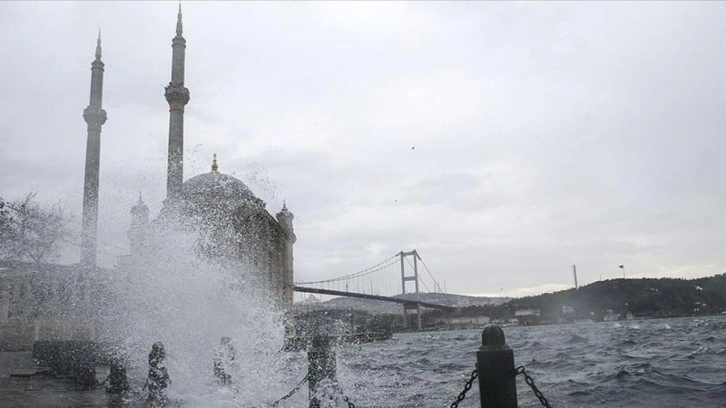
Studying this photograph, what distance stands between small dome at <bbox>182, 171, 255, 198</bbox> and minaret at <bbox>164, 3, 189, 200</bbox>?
0.69m

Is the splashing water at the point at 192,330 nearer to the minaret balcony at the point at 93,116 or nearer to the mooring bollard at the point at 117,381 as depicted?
the mooring bollard at the point at 117,381

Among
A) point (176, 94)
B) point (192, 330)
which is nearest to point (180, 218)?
point (176, 94)

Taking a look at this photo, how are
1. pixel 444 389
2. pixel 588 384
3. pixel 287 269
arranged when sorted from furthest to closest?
pixel 287 269, pixel 444 389, pixel 588 384

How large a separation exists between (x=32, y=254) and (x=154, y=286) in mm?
14237

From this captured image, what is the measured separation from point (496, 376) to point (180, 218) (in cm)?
2162

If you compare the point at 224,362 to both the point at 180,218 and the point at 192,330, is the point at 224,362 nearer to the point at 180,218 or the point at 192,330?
the point at 192,330

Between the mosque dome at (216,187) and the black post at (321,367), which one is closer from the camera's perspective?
the black post at (321,367)

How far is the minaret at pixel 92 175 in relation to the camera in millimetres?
29172

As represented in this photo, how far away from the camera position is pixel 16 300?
23453 millimetres

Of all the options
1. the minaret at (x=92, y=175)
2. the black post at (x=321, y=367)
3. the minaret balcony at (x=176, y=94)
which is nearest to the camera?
the black post at (x=321, y=367)

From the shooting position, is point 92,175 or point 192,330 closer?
point 192,330

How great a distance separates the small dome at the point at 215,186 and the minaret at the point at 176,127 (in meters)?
0.69

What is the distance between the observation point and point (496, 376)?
3.74 m

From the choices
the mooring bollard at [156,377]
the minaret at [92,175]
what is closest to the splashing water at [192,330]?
the mooring bollard at [156,377]
